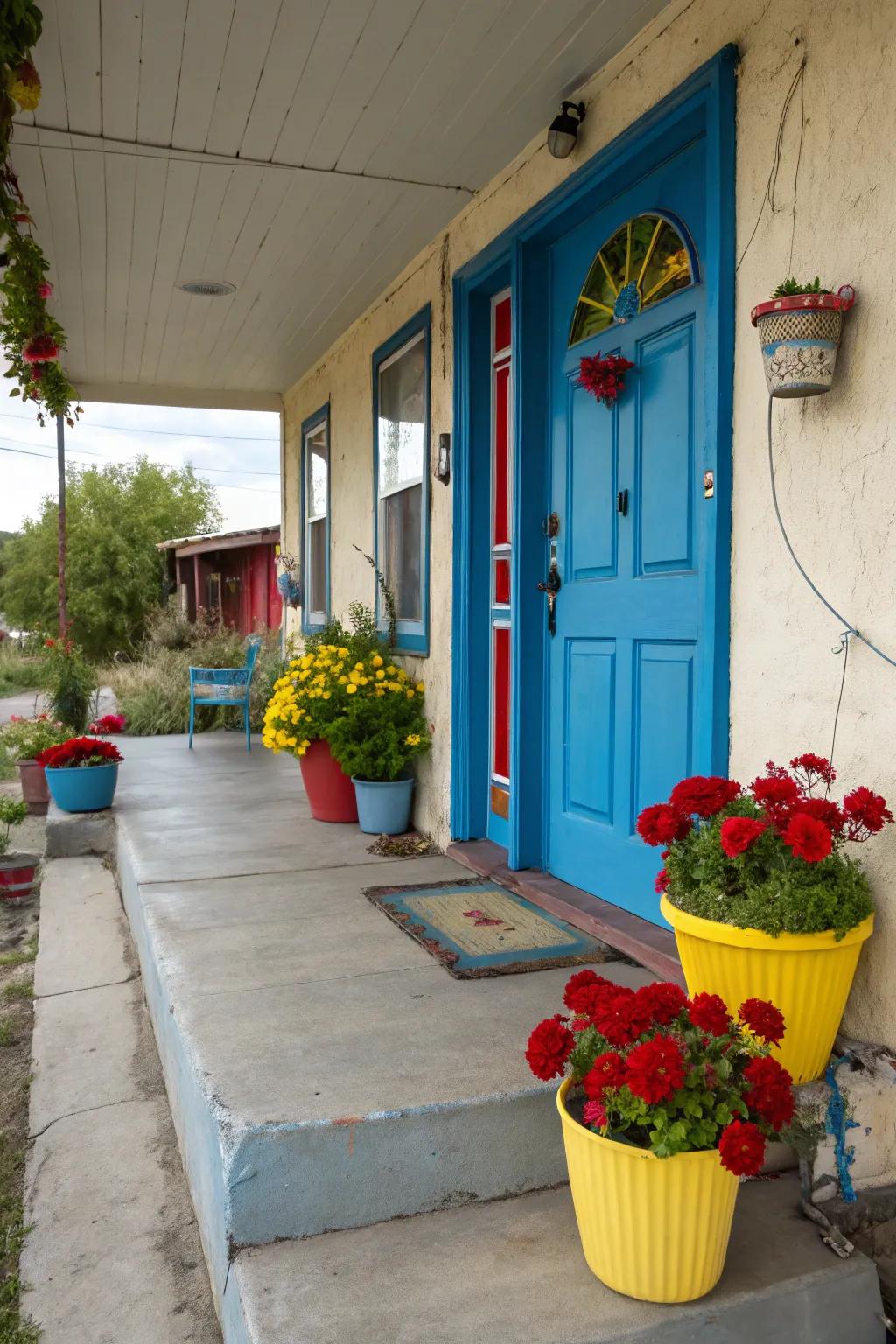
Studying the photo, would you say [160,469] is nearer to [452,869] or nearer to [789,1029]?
[452,869]

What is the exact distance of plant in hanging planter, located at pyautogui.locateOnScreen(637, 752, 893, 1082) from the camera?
1.89 metres

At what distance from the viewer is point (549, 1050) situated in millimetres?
1642

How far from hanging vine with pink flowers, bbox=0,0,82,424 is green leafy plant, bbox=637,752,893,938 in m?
2.21

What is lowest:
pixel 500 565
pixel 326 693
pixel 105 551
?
pixel 326 693

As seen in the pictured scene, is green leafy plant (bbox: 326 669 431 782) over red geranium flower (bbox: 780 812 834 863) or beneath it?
beneath

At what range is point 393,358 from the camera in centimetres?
509

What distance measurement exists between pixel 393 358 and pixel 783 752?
3.45 m

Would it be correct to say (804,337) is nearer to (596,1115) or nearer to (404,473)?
(596,1115)

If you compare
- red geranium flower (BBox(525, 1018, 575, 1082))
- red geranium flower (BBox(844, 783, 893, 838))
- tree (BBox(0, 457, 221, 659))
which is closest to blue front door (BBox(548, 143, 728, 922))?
red geranium flower (BBox(844, 783, 893, 838))

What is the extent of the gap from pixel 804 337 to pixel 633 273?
3.79 feet

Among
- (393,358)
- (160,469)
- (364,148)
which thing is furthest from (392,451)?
(160,469)

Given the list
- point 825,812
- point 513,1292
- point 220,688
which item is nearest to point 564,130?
point 825,812

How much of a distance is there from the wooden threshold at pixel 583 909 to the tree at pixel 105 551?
15601mm

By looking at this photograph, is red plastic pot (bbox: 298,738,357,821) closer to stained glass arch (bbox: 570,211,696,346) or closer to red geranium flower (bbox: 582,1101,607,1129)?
stained glass arch (bbox: 570,211,696,346)
